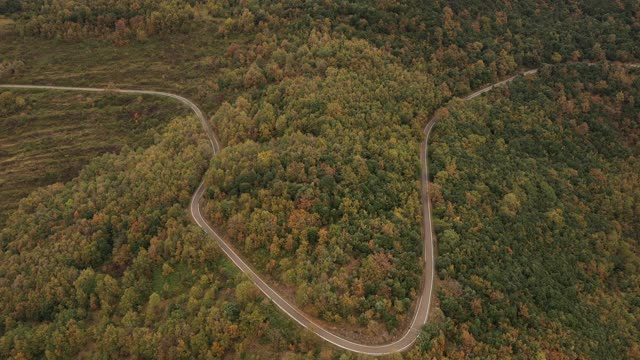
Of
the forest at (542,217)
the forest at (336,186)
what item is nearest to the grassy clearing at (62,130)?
the forest at (336,186)

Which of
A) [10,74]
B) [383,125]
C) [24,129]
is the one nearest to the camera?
[383,125]

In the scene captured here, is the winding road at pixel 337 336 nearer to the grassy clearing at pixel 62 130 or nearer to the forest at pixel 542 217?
the forest at pixel 542 217

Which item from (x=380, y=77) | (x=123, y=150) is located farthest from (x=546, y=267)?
(x=123, y=150)

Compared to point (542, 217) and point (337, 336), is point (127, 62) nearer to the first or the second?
point (337, 336)

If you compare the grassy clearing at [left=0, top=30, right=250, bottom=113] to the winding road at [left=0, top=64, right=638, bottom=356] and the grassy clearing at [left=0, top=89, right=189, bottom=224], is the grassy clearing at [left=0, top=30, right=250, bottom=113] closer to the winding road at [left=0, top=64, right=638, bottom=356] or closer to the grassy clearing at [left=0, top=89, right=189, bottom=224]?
the grassy clearing at [left=0, top=89, right=189, bottom=224]

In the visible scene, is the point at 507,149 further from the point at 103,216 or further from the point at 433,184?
the point at 103,216
